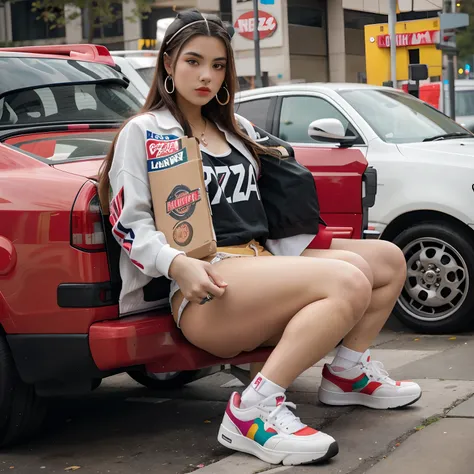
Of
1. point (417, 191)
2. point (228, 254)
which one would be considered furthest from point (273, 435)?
point (417, 191)

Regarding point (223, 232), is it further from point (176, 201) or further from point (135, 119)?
point (135, 119)

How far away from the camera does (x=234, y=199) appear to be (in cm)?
432

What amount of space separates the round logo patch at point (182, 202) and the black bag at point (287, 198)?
552mm

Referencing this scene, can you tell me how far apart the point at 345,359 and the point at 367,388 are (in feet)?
0.55

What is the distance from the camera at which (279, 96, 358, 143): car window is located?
25.4 feet

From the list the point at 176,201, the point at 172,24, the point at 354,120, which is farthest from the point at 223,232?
the point at 354,120

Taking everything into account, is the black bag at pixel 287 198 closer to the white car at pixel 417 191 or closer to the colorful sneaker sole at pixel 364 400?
the colorful sneaker sole at pixel 364 400

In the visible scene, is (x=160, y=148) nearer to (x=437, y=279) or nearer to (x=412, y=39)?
(x=437, y=279)

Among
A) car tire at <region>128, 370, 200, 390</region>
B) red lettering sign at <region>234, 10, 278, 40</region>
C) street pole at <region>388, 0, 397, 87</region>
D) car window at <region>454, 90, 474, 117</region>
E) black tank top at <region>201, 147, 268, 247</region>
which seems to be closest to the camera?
black tank top at <region>201, 147, 268, 247</region>

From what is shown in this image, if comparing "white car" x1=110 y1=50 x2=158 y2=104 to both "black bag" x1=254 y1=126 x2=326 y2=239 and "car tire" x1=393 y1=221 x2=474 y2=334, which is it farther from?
"black bag" x1=254 y1=126 x2=326 y2=239

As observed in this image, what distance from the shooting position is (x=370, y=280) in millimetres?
4488

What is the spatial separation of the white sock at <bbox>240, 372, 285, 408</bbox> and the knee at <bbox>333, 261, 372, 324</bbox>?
39cm

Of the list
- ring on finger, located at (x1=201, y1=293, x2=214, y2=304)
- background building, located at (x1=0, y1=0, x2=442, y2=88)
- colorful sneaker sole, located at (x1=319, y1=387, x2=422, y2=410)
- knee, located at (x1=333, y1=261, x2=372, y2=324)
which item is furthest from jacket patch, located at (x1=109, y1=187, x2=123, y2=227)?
background building, located at (x1=0, y1=0, x2=442, y2=88)

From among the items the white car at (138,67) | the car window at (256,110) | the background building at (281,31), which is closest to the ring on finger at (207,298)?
the car window at (256,110)
